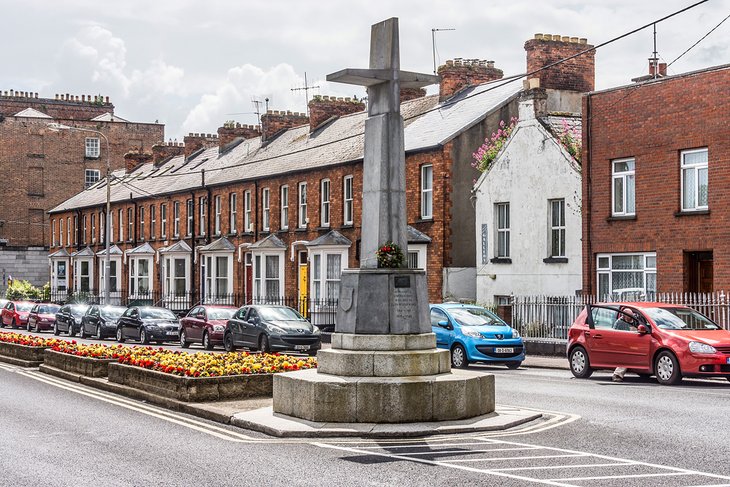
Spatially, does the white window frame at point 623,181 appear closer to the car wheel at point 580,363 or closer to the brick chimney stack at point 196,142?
the car wheel at point 580,363

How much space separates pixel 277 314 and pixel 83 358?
995cm

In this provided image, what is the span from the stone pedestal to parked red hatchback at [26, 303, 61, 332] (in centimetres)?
3405

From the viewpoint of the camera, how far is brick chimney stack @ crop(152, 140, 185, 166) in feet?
216

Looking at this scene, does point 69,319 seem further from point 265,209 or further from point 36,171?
point 36,171

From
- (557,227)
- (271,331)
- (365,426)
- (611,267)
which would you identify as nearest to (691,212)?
(611,267)

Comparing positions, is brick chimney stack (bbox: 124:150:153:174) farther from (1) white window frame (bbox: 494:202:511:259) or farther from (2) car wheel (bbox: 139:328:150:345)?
(1) white window frame (bbox: 494:202:511:259)

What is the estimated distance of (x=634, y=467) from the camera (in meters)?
10.2

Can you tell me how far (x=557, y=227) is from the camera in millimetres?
31453

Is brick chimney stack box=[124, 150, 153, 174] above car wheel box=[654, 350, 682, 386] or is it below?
above

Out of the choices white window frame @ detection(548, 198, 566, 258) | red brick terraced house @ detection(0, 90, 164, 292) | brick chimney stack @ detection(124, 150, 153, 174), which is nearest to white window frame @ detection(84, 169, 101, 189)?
red brick terraced house @ detection(0, 90, 164, 292)

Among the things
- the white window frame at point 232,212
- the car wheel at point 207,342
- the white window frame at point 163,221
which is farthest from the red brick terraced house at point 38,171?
the car wheel at point 207,342

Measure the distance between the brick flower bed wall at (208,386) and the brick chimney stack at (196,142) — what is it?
46.9 meters

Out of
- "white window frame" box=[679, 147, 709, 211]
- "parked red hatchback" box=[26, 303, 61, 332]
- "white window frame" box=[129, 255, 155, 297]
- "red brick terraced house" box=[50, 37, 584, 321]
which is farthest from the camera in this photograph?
"white window frame" box=[129, 255, 155, 297]

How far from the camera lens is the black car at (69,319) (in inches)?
1634
